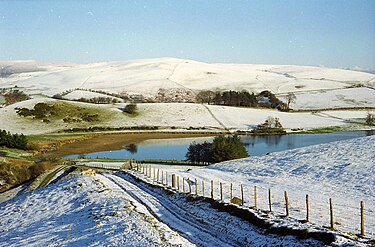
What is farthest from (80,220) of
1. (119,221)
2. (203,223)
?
(203,223)

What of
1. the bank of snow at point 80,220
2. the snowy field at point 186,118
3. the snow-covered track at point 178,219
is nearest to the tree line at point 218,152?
the bank of snow at point 80,220

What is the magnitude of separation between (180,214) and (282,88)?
172 meters

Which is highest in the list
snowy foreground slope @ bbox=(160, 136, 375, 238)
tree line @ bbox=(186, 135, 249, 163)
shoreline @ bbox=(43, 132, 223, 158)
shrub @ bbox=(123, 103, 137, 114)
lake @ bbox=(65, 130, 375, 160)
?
shrub @ bbox=(123, 103, 137, 114)

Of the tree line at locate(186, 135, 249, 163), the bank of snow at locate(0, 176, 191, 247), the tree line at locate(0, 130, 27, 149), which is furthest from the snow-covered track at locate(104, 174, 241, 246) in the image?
the tree line at locate(0, 130, 27, 149)

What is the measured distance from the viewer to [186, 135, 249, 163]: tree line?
51.9 m

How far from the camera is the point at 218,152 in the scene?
5225 centimetres

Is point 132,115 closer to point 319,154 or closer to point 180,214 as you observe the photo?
point 319,154

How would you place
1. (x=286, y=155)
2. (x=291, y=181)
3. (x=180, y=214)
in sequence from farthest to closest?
(x=286, y=155) < (x=291, y=181) < (x=180, y=214)

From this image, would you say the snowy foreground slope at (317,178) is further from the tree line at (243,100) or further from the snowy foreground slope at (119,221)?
the tree line at (243,100)

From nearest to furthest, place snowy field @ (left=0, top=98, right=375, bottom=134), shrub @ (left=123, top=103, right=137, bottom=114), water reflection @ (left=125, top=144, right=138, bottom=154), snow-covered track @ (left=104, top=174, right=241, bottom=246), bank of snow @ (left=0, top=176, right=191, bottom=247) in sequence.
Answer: snow-covered track @ (left=104, top=174, right=241, bottom=246)
bank of snow @ (left=0, top=176, right=191, bottom=247)
water reflection @ (left=125, top=144, right=138, bottom=154)
snowy field @ (left=0, top=98, right=375, bottom=134)
shrub @ (left=123, top=103, right=137, bottom=114)

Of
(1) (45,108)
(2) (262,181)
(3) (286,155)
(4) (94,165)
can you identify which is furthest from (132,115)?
(2) (262,181)

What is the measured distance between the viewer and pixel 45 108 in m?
105

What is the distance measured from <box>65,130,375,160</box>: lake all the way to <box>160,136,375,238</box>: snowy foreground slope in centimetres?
2242

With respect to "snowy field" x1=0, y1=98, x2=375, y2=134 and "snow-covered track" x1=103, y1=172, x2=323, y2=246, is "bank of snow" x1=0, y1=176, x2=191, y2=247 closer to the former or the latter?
"snow-covered track" x1=103, y1=172, x2=323, y2=246
